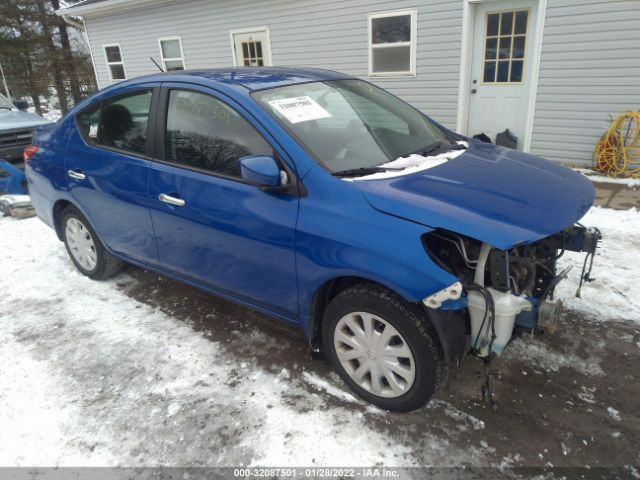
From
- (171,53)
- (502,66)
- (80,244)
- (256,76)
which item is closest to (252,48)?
(171,53)

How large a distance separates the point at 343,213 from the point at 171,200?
1269 mm

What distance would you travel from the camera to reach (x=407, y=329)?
7.27 ft

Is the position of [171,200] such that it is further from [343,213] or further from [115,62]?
[115,62]

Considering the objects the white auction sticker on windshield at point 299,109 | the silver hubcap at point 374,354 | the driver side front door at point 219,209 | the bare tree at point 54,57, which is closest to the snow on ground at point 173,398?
the silver hubcap at point 374,354

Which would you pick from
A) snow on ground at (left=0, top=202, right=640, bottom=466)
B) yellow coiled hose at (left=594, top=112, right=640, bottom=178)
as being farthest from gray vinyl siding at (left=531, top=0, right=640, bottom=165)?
snow on ground at (left=0, top=202, right=640, bottom=466)

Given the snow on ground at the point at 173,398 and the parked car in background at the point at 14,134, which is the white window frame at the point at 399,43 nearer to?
the snow on ground at the point at 173,398

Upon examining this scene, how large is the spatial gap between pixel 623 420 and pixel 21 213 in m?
6.65

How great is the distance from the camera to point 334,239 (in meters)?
2.30

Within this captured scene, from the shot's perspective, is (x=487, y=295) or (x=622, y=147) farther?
(x=622, y=147)

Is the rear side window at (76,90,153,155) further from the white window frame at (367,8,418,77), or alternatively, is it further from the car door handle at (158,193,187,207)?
the white window frame at (367,8,418,77)

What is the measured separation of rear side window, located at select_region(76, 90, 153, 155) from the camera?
3205 millimetres

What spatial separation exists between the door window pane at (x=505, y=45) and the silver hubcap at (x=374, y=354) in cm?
642

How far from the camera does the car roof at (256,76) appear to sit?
9.43 feet

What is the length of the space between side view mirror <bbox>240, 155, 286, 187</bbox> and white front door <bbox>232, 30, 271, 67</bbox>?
851 centimetres
